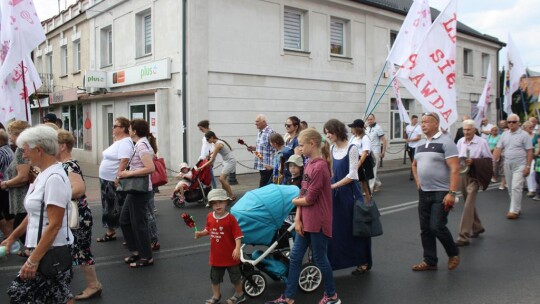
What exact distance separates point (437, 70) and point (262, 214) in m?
4.35

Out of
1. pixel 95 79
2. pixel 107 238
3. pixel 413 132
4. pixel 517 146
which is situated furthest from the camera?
pixel 95 79

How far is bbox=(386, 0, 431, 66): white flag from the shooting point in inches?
393

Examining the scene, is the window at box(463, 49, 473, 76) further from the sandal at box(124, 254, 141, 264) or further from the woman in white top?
the sandal at box(124, 254, 141, 264)

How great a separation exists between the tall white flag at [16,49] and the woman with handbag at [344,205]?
17.3 feet

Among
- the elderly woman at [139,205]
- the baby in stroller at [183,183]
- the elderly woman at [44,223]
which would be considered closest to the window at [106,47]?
the baby in stroller at [183,183]

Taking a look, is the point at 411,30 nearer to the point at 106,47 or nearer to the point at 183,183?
the point at 183,183

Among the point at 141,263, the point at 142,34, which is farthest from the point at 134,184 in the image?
the point at 142,34

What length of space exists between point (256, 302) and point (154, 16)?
47.8 feet

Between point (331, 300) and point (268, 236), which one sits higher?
point (268, 236)

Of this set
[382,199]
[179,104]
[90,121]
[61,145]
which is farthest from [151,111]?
[61,145]

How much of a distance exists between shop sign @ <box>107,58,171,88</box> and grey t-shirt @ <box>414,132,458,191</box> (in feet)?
40.0

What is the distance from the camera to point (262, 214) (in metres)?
4.93

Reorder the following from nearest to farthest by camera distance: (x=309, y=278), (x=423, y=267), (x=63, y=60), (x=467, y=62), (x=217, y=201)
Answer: (x=217, y=201), (x=309, y=278), (x=423, y=267), (x=63, y=60), (x=467, y=62)

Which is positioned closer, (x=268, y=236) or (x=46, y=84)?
(x=268, y=236)
